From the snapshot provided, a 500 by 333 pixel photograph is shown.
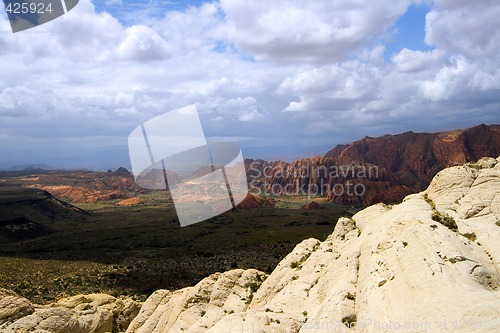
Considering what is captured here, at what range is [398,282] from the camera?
1653 cm

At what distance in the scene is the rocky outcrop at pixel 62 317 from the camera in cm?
2917

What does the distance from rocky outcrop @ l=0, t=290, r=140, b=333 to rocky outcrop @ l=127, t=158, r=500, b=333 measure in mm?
4711

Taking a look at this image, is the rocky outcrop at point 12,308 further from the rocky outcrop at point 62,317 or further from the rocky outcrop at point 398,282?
the rocky outcrop at point 398,282

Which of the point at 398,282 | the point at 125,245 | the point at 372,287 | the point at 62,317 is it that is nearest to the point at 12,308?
the point at 62,317

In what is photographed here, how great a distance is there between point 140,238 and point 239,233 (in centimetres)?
3172

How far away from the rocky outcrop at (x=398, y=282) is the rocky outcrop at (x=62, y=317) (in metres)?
4.71

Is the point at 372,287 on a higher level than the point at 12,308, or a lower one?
higher

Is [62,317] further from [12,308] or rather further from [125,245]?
[125,245]

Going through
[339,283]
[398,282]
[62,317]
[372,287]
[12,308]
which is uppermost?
[398,282]

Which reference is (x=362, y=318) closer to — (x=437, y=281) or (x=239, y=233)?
(x=437, y=281)

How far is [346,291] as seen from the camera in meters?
18.8

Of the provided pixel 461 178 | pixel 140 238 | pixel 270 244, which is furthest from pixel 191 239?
pixel 461 178

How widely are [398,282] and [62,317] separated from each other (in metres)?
27.7

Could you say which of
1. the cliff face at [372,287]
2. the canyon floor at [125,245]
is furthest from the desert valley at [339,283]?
the canyon floor at [125,245]
